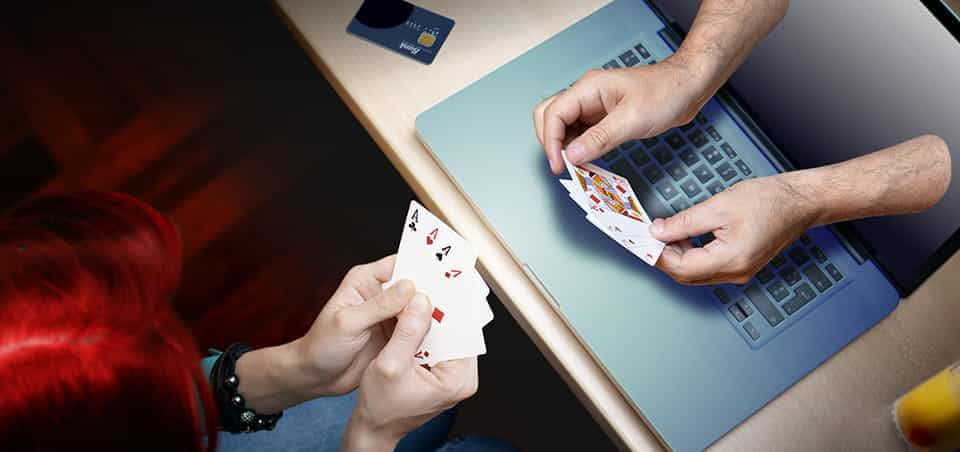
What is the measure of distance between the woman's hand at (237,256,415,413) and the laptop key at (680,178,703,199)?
0.40 metres

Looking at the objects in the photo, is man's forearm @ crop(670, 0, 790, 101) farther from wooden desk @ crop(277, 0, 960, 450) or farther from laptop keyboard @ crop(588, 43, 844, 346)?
wooden desk @ crop(277, 0, 960, 450)

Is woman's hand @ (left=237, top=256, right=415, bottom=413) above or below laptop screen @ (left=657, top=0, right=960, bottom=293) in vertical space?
above

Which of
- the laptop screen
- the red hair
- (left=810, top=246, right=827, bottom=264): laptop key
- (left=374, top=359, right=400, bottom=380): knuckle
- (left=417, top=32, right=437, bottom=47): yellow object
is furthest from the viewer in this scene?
(left=417, top=32, right=437, bottom=47): yellow object

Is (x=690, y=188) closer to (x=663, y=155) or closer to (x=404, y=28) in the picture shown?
(x=663, y=155)

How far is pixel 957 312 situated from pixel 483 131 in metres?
0.70

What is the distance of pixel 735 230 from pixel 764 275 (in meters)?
0.08

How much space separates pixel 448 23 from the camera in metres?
1.13

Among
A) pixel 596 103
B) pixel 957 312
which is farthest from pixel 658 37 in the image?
pixel 957 312

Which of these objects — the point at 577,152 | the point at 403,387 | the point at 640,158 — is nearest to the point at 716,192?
the point at 640,158

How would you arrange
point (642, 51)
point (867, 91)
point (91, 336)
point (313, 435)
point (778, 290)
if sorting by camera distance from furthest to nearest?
point (313, 435) → point (642, 51) → point (778, 290) → point (867, 91) → point (91, 336)

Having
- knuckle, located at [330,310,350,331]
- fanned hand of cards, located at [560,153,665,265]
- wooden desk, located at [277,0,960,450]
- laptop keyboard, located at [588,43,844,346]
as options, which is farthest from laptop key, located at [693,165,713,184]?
knuckle, located at [330,310,350,331]

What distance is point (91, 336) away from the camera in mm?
706

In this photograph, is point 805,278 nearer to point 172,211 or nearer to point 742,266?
point 742,266

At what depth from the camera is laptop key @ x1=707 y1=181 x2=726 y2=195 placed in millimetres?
1038
